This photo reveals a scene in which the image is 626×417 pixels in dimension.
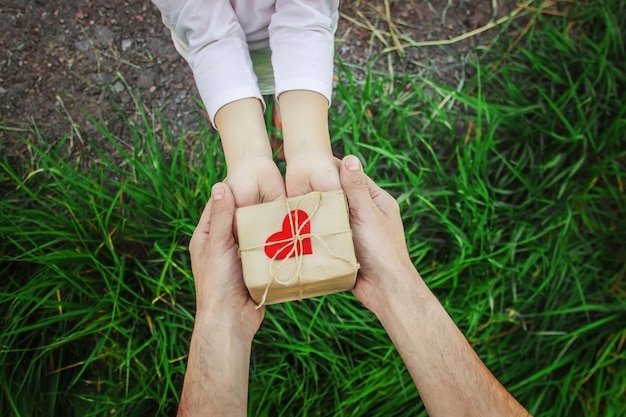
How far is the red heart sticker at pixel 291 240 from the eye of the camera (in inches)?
36.0

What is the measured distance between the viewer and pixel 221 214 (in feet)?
3.31

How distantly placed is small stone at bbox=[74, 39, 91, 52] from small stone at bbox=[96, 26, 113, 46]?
38 millimetres

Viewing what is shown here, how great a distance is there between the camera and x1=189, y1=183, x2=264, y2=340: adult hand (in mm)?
1009

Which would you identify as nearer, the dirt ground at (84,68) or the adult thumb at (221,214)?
the adult thumb at (221,214)

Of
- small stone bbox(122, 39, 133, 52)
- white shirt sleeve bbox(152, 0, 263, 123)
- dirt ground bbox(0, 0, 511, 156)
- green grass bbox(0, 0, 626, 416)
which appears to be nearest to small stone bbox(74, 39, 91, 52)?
dirt ground bbox(0, 0, 511, 156)

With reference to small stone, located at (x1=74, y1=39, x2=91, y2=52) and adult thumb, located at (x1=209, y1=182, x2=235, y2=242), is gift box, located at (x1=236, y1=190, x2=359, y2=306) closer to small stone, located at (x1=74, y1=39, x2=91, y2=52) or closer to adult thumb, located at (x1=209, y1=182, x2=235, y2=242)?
adult thumb, located at (x1=209, y1=182, x2=235, y2=242)

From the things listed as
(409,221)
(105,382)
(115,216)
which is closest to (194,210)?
(115,216)

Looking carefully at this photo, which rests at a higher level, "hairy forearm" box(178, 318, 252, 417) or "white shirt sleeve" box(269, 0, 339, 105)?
"white shirt sleeve" box(269, 0, 339, 105)

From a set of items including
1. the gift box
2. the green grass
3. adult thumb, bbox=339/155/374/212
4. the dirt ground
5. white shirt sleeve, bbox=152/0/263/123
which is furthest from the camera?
the dirt ground

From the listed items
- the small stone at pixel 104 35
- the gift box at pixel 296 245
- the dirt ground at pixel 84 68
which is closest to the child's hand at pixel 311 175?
the gift box at pixel 296 245

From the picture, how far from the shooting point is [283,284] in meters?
0.91

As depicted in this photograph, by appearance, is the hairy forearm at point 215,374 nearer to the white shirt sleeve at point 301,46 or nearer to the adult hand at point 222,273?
the adult hand at point 222,273

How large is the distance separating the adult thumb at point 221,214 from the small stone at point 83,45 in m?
0.88

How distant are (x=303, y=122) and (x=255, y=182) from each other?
18 cm
